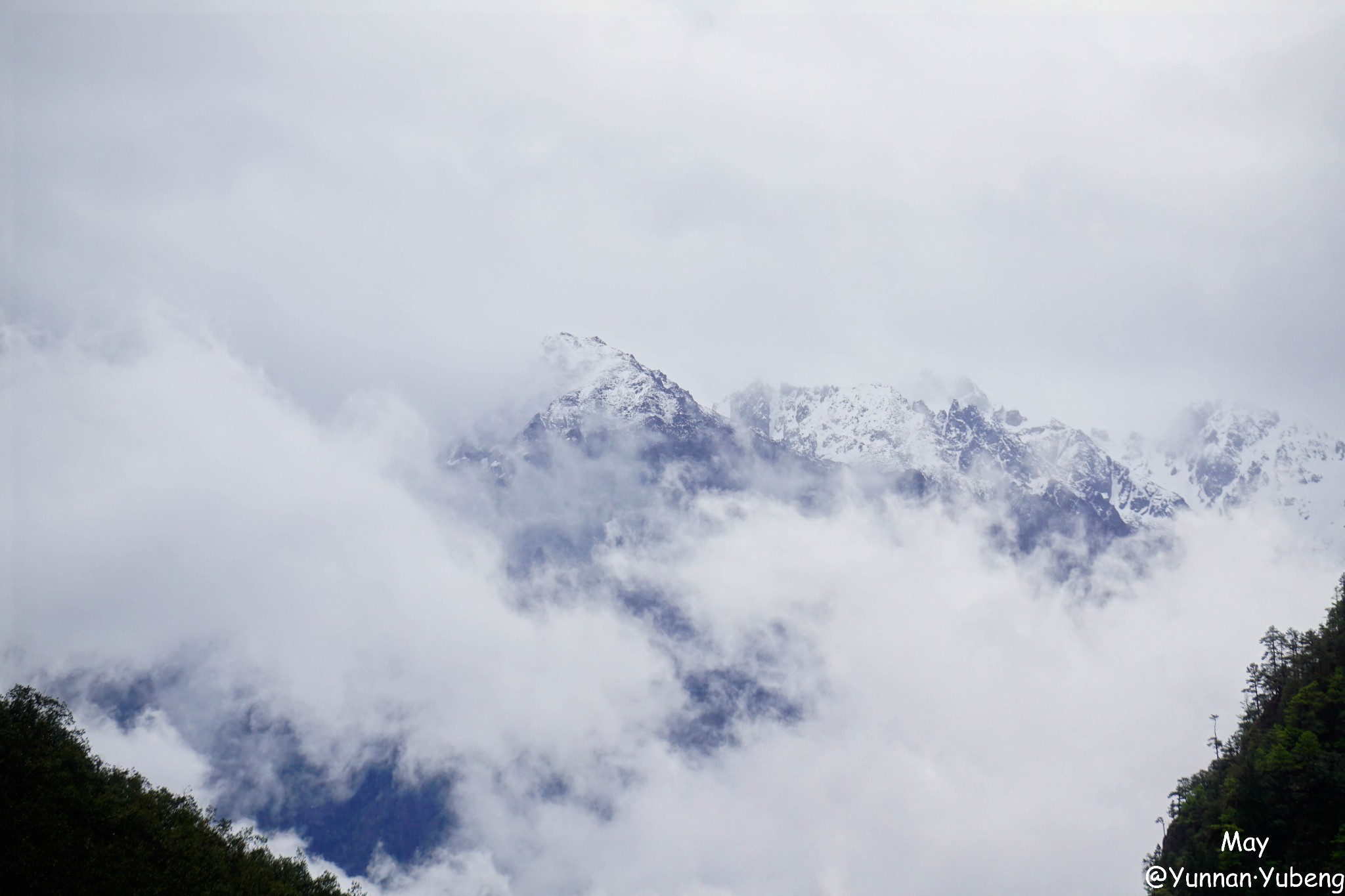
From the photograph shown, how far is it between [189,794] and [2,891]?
3521 centimetres

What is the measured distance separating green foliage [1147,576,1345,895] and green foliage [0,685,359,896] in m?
88.7

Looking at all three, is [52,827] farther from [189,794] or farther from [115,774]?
[189,794]

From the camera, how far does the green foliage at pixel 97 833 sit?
211ft

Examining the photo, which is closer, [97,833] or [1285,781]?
[1285,781]

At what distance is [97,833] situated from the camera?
72.4 meters

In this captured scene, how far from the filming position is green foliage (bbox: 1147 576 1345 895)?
63.3m

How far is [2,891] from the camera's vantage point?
58625mm

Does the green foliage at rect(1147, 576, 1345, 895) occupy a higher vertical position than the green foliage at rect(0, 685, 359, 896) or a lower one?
higher

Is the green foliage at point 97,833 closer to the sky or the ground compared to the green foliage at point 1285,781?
closer to the ground

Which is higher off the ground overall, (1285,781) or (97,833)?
(1285,781)

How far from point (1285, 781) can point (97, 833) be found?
349 feet

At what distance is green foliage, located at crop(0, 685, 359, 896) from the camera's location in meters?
Answer: 64.2

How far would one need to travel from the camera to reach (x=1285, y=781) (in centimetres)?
6838

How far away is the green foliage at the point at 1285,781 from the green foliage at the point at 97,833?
88.7 m
